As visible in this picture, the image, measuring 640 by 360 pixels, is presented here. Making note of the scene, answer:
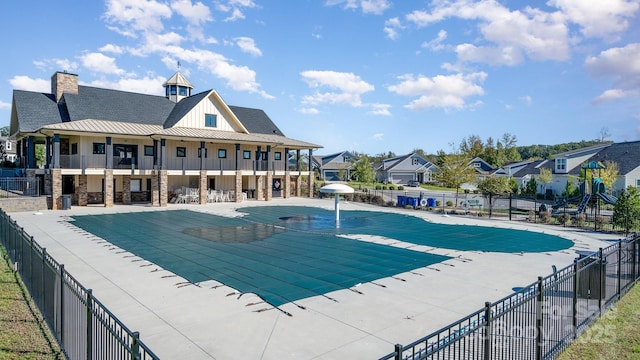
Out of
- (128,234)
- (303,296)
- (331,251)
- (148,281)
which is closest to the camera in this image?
(303,296)

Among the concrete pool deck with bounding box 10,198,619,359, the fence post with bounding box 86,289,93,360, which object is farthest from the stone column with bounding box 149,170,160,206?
the fence post with bounding box 86,289,93,360

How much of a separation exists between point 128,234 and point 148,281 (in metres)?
8.05

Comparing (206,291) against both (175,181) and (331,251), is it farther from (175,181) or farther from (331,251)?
(175,181)

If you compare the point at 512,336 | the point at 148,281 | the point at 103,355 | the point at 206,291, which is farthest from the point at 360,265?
the point at 103,355

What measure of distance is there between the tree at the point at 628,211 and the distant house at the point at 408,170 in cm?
5130

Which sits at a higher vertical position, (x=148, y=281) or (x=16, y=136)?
(x=16, y=136)

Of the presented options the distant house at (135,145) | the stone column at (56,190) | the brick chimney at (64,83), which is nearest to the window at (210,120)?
the distant house at (135,145)

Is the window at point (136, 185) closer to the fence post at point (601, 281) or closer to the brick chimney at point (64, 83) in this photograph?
the brick chimney at point (64, 83)

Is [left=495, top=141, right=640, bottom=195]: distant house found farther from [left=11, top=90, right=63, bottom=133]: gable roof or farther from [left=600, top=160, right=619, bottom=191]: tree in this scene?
[left=11, top=90, right=63, bottom=133]: gable roof

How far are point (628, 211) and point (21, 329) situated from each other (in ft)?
75.2

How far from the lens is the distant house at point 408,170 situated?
71125 millimetres

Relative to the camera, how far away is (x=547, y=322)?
6.29m

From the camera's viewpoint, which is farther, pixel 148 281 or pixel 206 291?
pixel 148 281

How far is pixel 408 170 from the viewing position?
7112cm
